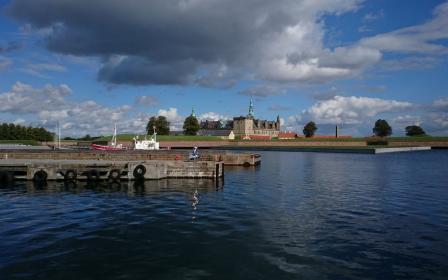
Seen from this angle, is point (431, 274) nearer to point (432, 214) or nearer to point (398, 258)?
point (398, 258)

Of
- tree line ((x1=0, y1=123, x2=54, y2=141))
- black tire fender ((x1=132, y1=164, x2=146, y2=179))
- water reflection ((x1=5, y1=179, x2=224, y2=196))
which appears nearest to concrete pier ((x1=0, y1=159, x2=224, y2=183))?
black tire fender ((x1=132, y1=164, x2=146, y2=179))

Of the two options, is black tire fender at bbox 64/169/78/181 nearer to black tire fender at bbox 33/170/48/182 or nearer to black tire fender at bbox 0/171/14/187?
black tire fender at bbox 33/170/48/182

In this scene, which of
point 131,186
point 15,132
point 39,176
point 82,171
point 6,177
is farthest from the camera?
point 15,132

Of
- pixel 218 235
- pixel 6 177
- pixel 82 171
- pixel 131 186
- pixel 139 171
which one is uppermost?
pixel 82 171

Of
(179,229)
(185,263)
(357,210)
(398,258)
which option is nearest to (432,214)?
(357,210)

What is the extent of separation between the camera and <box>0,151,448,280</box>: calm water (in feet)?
48.5

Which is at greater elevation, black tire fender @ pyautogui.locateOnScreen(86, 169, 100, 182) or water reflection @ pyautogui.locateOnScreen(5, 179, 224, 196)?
black tire fender @ pyautogui.locateOnScreen(86, 169, 100, 182)

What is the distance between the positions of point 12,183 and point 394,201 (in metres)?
38.0

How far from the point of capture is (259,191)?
37.6 meters

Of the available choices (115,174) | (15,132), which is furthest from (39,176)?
(15,132)

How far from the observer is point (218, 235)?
1986 centimetres

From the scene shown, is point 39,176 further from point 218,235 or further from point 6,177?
point 218,235

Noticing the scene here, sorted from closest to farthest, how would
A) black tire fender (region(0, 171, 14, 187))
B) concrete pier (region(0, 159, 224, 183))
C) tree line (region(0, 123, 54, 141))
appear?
black tire fender (region(0, 171, 14, 187)), concrete pier (region(0, 159, 224, 183)), tree line (region(0, 123, 54, 141))

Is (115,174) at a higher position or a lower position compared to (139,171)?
lower
